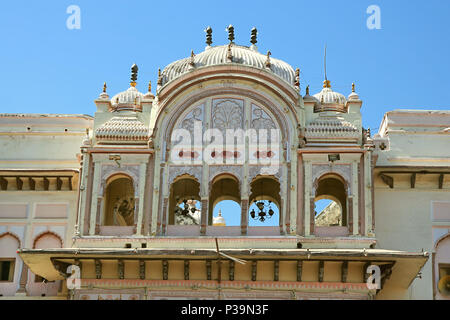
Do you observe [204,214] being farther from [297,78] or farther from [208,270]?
[297,78]

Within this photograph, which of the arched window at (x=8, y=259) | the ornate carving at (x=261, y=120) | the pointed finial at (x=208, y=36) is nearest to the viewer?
the ornate carving at (x=261, y=120)

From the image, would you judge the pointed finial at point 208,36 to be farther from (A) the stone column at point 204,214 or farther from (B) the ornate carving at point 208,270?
(B) the ornate carving at point 208,270

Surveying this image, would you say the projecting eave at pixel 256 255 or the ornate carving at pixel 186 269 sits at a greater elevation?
the projecting eave at pixel 256 255

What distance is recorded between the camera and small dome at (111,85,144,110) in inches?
890

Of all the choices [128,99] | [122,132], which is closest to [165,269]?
[122,132]

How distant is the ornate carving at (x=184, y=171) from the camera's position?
70.4 feet

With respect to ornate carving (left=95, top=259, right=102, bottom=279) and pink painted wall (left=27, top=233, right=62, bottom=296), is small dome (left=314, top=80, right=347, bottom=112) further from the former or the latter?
pink painted wall (left=27, top=233, right=62, bottom=296)

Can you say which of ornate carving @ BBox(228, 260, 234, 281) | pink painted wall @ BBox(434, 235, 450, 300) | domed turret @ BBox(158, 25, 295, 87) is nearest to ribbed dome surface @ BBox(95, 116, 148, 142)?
domed turret @ BBox(158, 25, 295, 87)

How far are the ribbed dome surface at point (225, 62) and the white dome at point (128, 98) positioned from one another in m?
0.95

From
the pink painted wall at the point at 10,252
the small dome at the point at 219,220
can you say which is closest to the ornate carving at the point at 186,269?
the pink painted wall at the point at 10,252

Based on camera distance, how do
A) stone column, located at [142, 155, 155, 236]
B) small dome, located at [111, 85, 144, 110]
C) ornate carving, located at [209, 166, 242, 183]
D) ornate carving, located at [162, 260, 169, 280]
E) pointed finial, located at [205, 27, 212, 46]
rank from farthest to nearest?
pointed finial, located at [205, 27, 212, 46] < small dome, located at [111, 85, 144, 110] < ornate carving, located at [209, 166, 242, 183] < stone column, located at [142, 155, 155, 236] < ornate carving, located at [162, 260, 169, 280]

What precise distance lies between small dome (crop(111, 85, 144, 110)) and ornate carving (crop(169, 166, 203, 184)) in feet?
7.09

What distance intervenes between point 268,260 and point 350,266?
1860 millimetres

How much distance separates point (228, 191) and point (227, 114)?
2508mm
